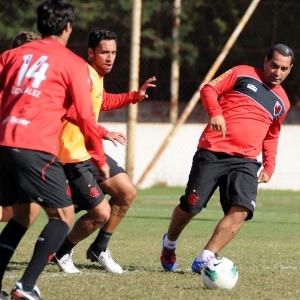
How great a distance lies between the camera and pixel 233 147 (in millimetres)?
8312

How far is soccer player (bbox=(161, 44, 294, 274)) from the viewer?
8.15 metres

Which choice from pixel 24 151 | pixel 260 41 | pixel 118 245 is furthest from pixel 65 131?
pixel 260 41

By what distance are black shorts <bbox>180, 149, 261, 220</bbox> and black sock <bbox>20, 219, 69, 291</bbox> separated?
187cm

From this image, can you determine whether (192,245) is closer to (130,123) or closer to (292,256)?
(292,256)

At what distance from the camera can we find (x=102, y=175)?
6586 mm

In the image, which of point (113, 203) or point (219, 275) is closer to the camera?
point (219, 275)

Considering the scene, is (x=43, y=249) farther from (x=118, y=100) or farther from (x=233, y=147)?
(x=118, y=100)

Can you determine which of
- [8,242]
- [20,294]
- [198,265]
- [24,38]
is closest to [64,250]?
[198,265]

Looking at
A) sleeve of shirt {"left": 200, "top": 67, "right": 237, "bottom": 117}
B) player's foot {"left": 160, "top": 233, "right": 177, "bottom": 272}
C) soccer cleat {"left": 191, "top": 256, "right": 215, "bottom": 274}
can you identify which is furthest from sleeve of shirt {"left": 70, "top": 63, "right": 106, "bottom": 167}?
player's foot {"left": 160, "top": 233, "right": 177, "bottom": 272}

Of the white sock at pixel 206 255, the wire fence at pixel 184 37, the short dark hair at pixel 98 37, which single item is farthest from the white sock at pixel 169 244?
the wire fence at pixel 184 37

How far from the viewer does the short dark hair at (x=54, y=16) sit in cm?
651

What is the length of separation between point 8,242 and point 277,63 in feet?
9.38

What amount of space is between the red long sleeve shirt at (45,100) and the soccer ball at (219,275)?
141 cm

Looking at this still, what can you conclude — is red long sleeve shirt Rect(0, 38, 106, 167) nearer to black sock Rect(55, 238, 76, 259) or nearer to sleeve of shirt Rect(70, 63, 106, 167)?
sleeve of shirt Rect(70, 63, 106, 167)
